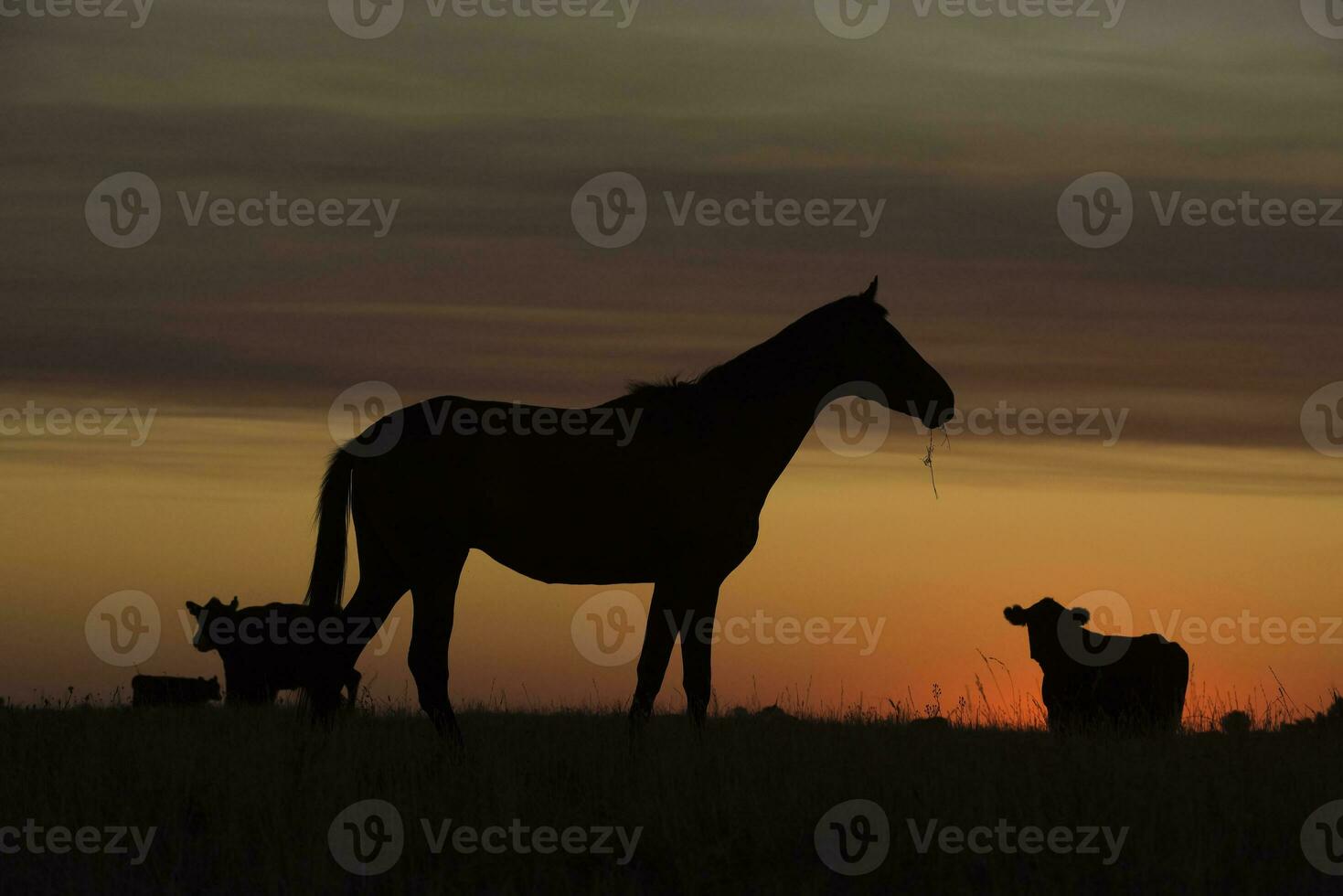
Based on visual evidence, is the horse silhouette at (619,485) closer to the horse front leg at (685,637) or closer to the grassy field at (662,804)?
the horse front leg at (685,637)

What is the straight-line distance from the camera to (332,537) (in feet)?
37.2

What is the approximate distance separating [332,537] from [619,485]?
7.56ft

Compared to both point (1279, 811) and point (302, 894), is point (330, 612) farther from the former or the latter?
Answer: point (1279, 811)

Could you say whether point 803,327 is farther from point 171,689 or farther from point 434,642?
point 171,689

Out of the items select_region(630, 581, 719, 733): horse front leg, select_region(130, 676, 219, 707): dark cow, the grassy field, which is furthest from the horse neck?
select_region(130, 676, 219, 707): dark cow

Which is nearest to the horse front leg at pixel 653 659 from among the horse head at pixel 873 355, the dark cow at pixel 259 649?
the horse head at pixel 873 355

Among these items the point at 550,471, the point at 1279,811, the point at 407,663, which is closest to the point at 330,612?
the point at 407,663

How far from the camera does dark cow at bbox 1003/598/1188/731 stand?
1213 cm

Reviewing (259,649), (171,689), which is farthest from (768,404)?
(171,689)

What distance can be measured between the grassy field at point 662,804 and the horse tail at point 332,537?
3.16 feet

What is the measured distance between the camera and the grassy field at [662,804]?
693 cm

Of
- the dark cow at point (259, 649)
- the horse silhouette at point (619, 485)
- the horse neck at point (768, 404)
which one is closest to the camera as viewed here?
the horse silhouette at point (619, 485)

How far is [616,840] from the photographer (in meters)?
7.43

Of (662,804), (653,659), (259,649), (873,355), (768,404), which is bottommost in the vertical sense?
(662,804)
